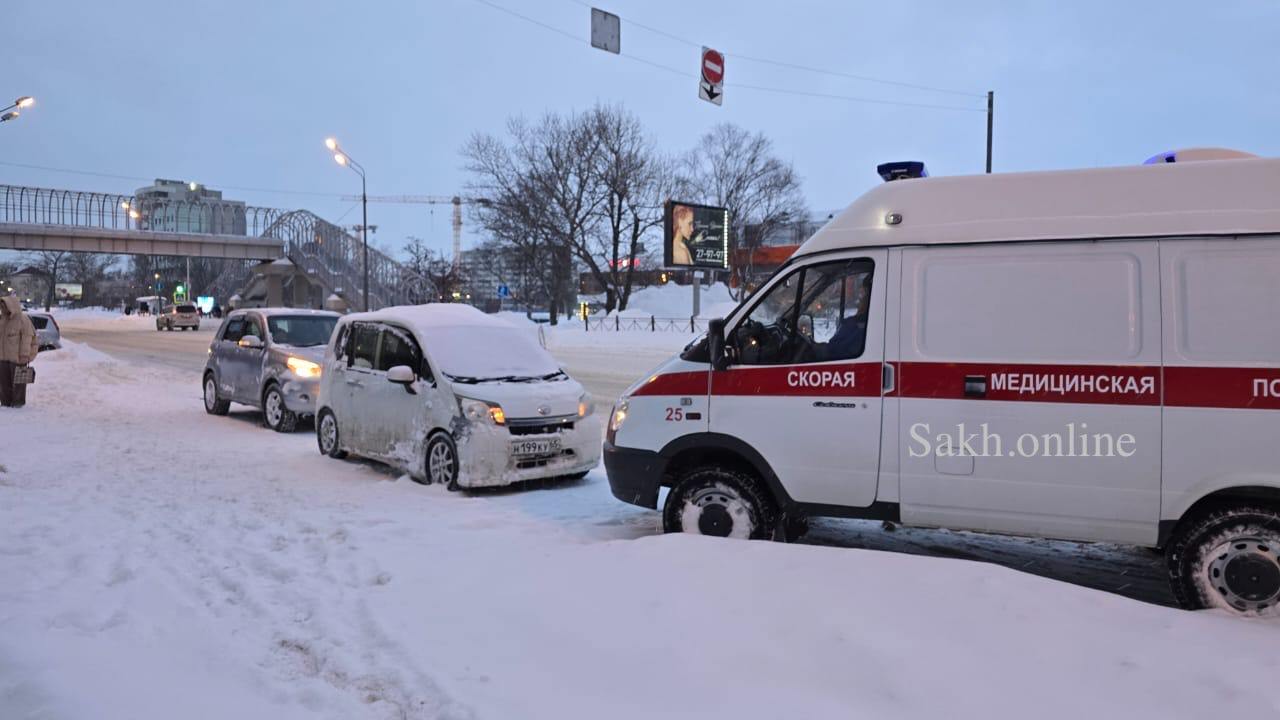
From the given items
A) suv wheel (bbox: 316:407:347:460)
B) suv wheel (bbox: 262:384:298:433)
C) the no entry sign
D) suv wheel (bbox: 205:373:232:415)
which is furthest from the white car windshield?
the no entry sign

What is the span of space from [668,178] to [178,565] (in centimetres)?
5084

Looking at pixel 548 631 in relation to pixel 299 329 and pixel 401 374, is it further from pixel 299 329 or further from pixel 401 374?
pixel 299 329

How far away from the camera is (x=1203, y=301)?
4816 mm

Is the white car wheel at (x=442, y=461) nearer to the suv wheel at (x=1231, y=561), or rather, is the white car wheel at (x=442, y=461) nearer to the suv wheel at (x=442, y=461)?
the suv wheel at (x=442, y=461)

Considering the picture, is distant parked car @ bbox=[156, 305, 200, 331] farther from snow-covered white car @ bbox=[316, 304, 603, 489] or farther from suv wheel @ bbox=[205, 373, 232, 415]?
snow-covered white car @ bbox=[316, 304, 603, 489]

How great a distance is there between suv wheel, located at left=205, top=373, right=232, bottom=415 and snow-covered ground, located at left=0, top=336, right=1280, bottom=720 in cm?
775

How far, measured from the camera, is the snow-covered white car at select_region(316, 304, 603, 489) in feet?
26.7

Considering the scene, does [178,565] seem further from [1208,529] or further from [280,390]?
[280,390]

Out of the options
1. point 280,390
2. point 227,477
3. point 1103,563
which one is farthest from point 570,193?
point 1103,563

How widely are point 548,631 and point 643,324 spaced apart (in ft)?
138

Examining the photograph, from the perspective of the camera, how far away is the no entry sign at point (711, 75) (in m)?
16.8

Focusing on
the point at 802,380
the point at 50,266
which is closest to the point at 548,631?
the point at 802,380

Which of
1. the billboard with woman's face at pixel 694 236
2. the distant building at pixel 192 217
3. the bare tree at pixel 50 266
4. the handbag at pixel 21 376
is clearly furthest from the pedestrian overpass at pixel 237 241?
the bare tree at pixel 50 266

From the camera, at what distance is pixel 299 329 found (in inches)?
535
